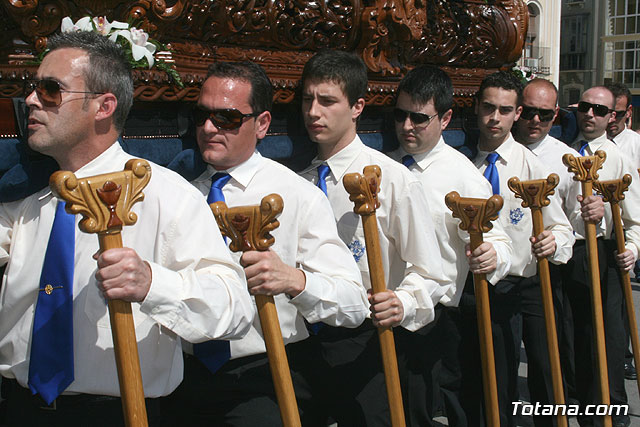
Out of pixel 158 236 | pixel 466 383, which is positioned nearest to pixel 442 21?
pixel 466 383

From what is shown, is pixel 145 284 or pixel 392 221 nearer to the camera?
pixel 145 284

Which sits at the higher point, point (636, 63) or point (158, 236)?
point (636, 63)

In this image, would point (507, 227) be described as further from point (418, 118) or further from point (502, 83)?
point (418, 118)

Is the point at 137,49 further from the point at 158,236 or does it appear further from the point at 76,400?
the point at 76,400

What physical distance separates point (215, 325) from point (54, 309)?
0.46m

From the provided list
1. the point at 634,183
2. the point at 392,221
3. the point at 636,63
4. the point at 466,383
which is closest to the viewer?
the point at 392,221

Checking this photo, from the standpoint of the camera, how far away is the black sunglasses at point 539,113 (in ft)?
14.8

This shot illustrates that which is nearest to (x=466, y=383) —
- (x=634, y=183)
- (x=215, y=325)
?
A: (x=634, y=183)

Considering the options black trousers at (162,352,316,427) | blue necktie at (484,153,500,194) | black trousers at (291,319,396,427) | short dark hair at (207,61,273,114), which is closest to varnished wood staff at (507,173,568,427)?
blue necktie at (484,153,500,194)

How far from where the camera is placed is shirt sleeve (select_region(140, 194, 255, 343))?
6.11 feet

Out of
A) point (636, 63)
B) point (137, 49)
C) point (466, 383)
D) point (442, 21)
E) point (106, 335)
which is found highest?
point (636, 63)

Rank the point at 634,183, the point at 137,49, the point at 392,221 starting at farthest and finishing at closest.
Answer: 1. the point at 634,183
2. the point at 392,221
3. the point at 137,49

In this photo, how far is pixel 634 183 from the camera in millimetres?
4918

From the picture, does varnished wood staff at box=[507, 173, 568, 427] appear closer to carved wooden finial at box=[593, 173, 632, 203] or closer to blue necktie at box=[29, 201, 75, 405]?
carved wooden finial at box=[593, 173, 632, 203]
